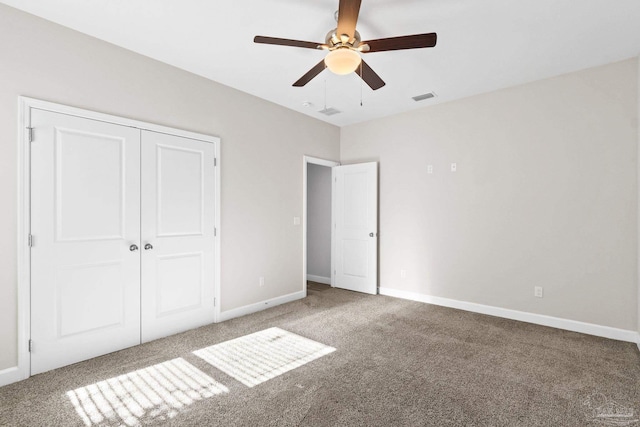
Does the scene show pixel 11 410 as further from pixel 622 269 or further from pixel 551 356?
pixel 622 269

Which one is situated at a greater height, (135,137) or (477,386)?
(135,137)

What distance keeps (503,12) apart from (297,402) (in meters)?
3.25

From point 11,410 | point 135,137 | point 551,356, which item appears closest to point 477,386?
point 551,356

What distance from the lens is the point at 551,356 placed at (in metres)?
2.93

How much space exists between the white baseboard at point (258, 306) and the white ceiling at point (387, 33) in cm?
274

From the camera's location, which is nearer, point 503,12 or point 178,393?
point 178,393

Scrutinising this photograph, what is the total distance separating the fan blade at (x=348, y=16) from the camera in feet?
6.53

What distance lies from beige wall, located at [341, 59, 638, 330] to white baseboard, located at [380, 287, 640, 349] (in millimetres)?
58

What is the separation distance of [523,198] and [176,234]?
4.01m

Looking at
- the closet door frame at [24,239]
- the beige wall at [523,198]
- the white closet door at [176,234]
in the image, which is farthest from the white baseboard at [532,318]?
the closet door frame at [24,239]

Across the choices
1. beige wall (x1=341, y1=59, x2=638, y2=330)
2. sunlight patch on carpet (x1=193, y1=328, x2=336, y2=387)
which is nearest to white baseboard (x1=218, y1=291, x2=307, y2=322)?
sunlight patch on carpet (x1=193, y1=328, x2=336, y2=387)

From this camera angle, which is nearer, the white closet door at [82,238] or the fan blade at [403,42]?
the fan blade at [403,42]

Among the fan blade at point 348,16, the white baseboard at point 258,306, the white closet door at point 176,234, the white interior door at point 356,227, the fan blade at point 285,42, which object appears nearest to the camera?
the fan blade at point 348,16

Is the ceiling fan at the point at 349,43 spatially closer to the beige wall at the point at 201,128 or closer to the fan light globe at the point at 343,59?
the fan light globe at the point at 343,59
